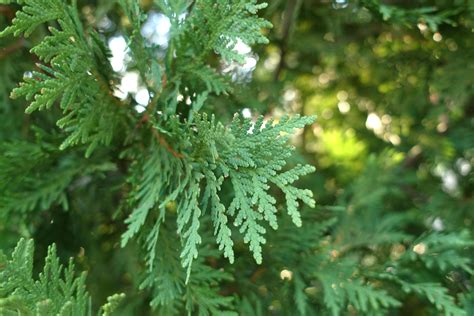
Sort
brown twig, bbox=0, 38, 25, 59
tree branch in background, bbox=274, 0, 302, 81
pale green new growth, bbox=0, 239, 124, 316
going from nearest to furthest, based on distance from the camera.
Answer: pale green new growth, bbox=0, 239, 124, 316
brown twig, bbox=0, 38, 25, 59
tree branch in background, bbox=274, 0, 302, 81

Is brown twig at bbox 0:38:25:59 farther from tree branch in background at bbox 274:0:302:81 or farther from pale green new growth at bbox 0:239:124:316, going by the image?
tree branch in background at bbox 274:0:302:81

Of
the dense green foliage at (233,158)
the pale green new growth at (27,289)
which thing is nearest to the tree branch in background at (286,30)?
A: the dense green foliage at (233,158)

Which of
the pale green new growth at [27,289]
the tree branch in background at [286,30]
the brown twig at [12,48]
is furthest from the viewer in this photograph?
the tree branch in background at [286,30]

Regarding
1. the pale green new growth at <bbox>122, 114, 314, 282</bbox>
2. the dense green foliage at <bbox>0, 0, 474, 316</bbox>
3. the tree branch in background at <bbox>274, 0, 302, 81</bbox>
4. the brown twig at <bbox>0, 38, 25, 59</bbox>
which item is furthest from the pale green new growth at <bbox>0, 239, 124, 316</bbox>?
the tree branch in background at <bbox>274, 0, 302, 81</bbox>

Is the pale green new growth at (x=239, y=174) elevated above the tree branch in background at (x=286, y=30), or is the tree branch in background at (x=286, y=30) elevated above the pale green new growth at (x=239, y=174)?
the pale green new growth at (x=239, y=174)

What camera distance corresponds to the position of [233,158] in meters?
1.06

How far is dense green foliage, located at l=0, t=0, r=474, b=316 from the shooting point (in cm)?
106

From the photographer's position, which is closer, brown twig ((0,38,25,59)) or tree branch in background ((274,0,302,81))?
brown twig ((0,38,25,59))

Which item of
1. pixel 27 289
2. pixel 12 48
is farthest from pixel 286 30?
pixel 27 289

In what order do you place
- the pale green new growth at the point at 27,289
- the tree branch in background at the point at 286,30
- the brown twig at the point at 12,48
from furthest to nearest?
the tree branch in background at the point at 286,30 < the brown twig at the point at 12,48 < the pale green new growth at the point at 27,289

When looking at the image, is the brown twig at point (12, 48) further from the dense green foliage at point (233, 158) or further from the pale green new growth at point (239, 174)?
the pale green new growth at point (239, 174)

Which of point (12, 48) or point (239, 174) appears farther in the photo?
point (12, 48)

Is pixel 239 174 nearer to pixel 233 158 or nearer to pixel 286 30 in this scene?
pixel 233 158

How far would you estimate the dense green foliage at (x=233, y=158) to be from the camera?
1.06 metres
